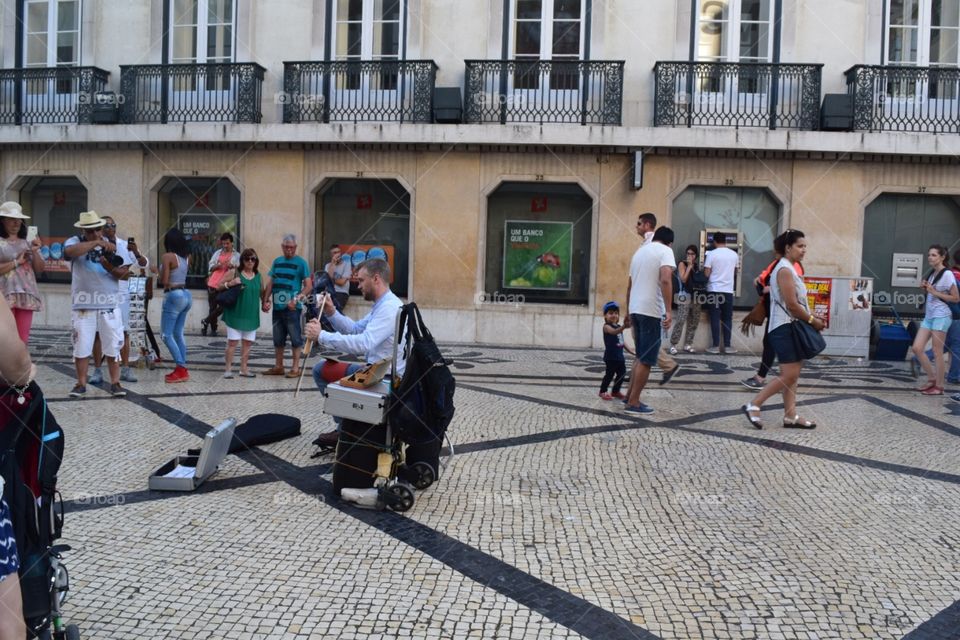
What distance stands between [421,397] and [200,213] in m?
13.0

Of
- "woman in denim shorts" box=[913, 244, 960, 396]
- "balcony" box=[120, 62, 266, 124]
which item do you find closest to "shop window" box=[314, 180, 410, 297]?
"balcony" box=[120, 62, 266, 124]

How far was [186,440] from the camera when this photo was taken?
629 centimetres

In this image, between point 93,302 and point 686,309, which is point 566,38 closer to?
point 686,309

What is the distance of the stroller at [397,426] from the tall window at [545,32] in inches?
446

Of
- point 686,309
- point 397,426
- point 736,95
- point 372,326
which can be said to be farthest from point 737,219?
point 397,426

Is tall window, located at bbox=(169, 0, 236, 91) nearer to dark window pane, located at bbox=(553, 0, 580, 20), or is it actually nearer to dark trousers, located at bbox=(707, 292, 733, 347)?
dark window pane, located at bbox=(553, 0, 580, 20)

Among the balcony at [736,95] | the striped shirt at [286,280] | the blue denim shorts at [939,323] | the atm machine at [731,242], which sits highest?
the balcony at [736,95]

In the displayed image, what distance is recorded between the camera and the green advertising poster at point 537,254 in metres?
15.4

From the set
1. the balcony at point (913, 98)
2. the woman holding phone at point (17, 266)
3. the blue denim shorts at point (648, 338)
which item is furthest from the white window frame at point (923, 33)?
the woman holding phone at point (17, 266)

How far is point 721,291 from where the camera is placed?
45.2ft

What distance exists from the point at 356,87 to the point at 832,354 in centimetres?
952

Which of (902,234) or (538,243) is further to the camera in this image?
(538,243)

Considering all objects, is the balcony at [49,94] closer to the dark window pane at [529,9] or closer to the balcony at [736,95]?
the dark window pane at [529,9]

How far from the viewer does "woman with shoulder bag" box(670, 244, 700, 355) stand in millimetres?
13703
